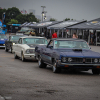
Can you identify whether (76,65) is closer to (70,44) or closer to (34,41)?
(70,44)

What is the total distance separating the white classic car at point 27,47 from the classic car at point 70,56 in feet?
11.4

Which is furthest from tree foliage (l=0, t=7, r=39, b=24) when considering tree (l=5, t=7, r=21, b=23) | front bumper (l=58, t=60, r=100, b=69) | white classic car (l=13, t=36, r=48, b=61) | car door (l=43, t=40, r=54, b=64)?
front bumper (l=58, t=60, r=100, b=69)

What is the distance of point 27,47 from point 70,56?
5975 millimetres

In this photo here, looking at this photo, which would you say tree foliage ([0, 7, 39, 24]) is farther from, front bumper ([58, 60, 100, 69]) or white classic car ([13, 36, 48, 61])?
front bumper ([58, 60, 100, 69])

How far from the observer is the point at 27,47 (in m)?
16.5

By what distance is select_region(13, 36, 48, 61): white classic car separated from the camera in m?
16.3

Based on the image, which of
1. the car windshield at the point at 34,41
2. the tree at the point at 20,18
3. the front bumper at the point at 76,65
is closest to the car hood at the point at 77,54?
the front bumper at the point at 76,65

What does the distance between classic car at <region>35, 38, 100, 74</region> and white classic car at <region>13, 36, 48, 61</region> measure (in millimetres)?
3471

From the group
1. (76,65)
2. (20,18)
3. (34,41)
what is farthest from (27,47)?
(20,18)

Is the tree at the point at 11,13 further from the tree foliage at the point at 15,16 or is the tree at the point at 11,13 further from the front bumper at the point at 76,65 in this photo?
the front bumper at the point at 76,65

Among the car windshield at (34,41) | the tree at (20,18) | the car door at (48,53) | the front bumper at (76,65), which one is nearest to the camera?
the front bumper at (76,65)

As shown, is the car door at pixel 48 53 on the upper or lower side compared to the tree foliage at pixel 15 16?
lower

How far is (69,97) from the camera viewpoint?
21.9ft

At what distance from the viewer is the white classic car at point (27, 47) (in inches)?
642
